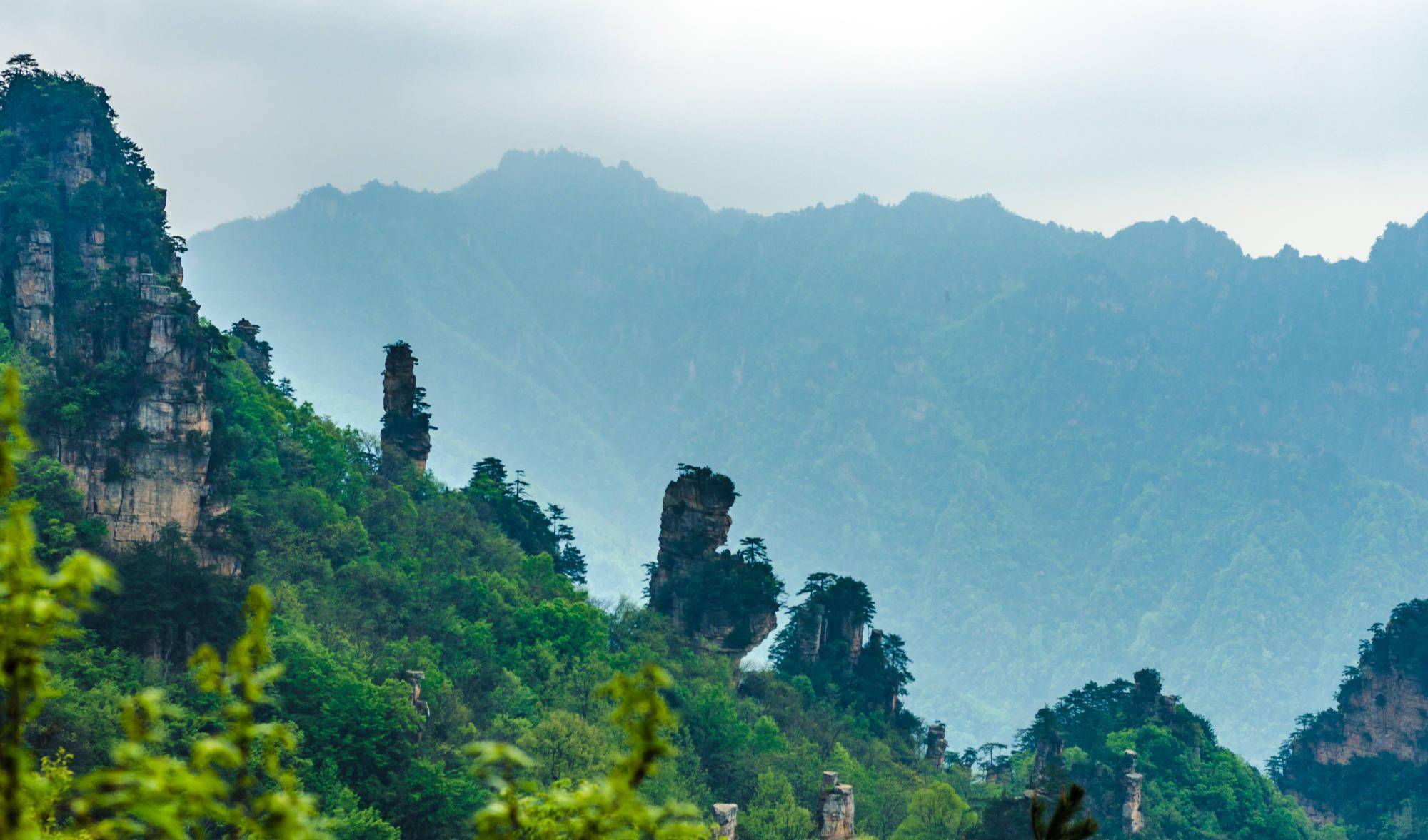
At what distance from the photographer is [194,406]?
180 ft

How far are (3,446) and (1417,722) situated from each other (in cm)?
10651

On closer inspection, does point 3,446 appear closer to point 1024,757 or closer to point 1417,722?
point 1024,757

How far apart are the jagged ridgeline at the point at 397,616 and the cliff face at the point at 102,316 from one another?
0.12m

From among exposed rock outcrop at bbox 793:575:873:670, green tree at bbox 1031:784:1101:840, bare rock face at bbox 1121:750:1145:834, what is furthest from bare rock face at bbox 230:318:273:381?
green tree at bbox 1031:784:1101:840

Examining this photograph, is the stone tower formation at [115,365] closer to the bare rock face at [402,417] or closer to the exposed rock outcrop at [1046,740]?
the bare rock face at [402,417]

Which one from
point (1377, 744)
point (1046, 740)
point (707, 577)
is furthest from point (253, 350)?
point (1377, 744)

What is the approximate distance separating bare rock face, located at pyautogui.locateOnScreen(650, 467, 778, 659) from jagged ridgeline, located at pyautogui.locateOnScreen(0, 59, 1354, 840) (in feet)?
0.63

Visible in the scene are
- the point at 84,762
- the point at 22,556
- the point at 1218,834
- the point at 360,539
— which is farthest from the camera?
the point at 1218,834

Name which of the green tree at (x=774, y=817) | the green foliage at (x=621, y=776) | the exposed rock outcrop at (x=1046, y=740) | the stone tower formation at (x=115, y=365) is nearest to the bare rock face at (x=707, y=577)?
the green tree at (x=774, y=817)

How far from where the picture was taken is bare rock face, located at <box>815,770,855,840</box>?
51.6m

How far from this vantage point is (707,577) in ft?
252

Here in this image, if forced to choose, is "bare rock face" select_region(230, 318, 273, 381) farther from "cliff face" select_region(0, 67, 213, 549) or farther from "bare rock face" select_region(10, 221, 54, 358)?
"bare rock face" select_region(10, 221, 54, 358)

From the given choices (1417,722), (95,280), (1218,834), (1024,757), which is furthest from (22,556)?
(1417,722)

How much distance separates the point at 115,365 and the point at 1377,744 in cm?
9131
